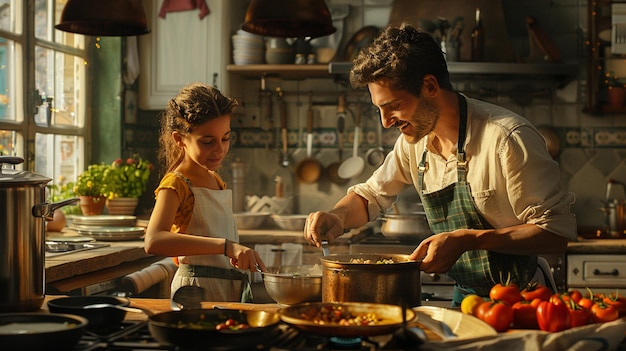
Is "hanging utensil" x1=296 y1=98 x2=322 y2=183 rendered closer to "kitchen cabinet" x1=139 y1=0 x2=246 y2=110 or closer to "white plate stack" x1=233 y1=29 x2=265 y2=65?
"white plate stack" x1=233 y1=29 x2=265 y2=65

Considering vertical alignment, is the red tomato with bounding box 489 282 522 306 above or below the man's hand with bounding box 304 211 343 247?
below

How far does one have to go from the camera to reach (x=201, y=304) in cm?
Result: 212

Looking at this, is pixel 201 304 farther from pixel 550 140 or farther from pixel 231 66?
pixel 550 140

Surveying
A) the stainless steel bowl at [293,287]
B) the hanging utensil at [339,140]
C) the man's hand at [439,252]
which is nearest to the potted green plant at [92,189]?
the hanging utensil at [339,140]

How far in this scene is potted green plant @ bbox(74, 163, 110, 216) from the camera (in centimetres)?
436

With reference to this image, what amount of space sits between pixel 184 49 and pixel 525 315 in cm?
323

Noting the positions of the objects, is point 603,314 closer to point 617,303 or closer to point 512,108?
point 617,303

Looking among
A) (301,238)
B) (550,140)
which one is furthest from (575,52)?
(301,238)

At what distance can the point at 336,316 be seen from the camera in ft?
5.66

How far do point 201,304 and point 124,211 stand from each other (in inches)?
99.1

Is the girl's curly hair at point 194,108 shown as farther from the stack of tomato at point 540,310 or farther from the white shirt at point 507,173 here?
the stack of tomato at point 540,310

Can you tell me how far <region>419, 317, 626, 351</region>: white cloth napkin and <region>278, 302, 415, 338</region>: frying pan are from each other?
0.10 meters

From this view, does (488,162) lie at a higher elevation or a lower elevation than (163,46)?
lower

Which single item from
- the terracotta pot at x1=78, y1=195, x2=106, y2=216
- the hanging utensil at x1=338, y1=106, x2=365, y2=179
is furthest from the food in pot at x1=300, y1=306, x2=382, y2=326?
the hanging utensil at x1=338, y1=106, x2=365, y2=179
